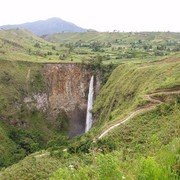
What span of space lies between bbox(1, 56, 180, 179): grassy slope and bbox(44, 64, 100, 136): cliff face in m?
5.96

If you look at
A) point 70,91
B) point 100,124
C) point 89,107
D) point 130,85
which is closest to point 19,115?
point 70,91

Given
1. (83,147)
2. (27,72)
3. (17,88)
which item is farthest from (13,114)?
(83,147)

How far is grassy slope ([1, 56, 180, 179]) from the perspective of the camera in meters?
9.57

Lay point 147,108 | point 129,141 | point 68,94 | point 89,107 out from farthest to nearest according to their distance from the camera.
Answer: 1. point 68,94
2. point 89,107
3. point 147,108
4. point 129,141

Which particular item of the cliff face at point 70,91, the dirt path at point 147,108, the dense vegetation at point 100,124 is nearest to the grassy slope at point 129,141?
the dense vegetation at point 100,124

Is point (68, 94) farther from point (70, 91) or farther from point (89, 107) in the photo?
point (89, 107)

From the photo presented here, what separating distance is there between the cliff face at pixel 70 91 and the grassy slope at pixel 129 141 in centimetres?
596

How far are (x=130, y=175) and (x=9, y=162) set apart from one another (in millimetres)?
49811

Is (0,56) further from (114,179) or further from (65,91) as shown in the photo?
(114,179)

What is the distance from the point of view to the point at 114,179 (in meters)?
9.38

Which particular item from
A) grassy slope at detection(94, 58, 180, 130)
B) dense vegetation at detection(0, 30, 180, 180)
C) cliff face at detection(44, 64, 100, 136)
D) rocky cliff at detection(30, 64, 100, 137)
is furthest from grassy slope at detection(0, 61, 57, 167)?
grassy slope at detection(94, 58, 180, 130)

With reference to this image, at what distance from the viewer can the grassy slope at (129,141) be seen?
957cm

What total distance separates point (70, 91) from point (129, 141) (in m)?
42.4

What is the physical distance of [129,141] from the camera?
110 feet
